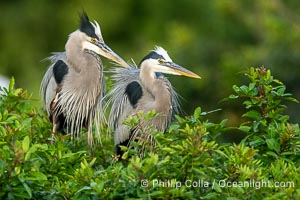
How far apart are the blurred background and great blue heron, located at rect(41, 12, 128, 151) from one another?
52cm

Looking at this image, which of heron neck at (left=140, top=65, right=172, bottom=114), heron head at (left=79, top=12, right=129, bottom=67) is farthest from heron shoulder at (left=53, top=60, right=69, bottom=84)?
heron neck at (left=140, top=65, right=172, bottom=114)

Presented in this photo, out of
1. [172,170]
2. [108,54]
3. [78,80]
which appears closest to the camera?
[172,170]

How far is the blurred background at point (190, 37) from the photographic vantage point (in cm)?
1158

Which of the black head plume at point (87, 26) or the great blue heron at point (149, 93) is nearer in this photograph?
the great blue heron at point (149, 93)

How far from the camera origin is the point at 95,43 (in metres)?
6.35

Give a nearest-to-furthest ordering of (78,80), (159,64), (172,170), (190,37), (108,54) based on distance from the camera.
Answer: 1. (172,170)
2. (159,64)
3. (108,54)
4. (78,80)
5. (190,37)

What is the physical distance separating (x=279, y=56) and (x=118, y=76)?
5587 mm

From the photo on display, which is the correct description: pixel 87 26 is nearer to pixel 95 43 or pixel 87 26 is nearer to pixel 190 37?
pixel 95 43

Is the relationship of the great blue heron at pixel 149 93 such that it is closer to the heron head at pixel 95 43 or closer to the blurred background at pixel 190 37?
the heron head at pixel 95 43

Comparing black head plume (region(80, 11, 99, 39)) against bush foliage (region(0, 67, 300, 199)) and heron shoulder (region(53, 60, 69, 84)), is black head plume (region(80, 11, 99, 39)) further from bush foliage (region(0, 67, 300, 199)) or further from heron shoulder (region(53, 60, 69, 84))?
bush foliage (region(0, 67, 300, 199))

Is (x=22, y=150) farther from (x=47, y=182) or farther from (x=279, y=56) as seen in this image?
(x=279, y=56)

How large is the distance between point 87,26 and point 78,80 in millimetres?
352

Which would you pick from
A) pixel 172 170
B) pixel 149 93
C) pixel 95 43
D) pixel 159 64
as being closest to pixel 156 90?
pixel 149 93

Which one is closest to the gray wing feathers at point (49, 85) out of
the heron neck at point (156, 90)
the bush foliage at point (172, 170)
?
the heron neck at point (156, 90)
